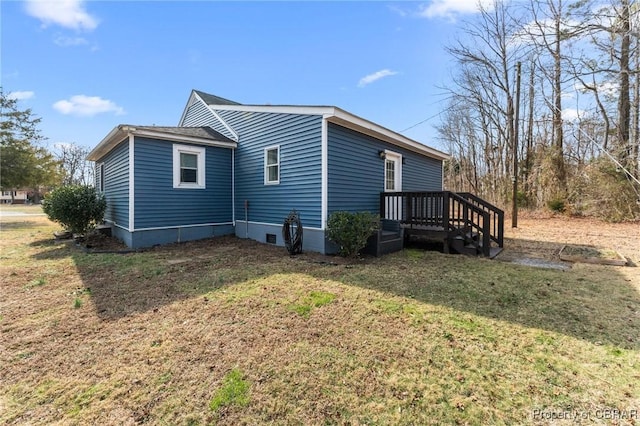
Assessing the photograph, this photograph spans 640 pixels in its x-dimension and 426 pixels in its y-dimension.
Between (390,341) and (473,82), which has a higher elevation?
(473,82)

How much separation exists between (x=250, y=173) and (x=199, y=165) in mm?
1462

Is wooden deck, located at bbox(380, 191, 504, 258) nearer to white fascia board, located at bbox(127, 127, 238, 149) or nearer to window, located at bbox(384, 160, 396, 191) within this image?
window, located at bbox(384, 160, 396, 191)

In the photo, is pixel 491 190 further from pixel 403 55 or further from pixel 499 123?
pixel 403 55

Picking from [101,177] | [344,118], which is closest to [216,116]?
[344,118]

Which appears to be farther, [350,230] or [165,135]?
[165,135]

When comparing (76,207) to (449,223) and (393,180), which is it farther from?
(449,223)

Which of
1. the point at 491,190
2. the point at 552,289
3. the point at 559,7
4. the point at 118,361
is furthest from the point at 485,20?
the point at 118,361

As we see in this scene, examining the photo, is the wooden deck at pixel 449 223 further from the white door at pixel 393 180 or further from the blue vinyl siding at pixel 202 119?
the blue vinyl siding at pixel 202 119

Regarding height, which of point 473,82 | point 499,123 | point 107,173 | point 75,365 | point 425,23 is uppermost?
point 473,82

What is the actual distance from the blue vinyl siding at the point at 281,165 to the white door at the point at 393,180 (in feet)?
8.71

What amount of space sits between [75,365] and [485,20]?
74.2 feet

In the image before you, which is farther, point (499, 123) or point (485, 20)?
point (499, 123)

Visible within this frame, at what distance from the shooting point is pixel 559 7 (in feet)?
41.1

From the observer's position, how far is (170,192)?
7891mm
